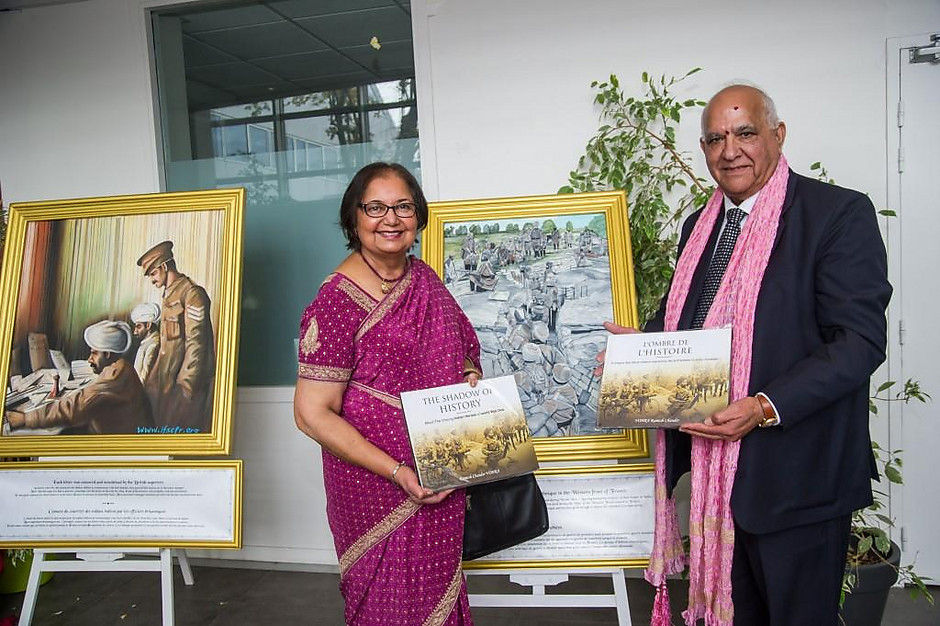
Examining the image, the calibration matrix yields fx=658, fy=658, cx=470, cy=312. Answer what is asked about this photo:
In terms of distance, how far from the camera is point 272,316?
3264 millimetres

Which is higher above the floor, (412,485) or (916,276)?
(916,276)

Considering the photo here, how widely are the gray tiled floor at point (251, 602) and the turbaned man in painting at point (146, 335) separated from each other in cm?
116

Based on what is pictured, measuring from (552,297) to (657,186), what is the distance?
781 millimetres

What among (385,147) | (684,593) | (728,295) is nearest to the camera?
(728,295)

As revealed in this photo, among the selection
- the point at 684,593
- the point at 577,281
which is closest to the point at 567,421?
the point at 577,281

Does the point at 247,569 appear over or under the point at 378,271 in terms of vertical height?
A: under

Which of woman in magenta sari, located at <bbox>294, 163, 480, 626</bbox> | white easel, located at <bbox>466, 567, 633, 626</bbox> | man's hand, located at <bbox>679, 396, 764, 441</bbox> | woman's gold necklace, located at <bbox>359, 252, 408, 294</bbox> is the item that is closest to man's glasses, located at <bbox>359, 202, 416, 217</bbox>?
woman in magenta sari, located at <bbox>294, 163, 480, 626</bbox>

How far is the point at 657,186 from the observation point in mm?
2686

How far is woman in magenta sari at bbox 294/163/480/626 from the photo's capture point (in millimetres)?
1561

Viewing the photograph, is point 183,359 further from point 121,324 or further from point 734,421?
point 734,421

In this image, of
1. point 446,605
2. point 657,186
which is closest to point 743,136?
point 657,186

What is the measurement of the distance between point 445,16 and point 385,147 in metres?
0.63

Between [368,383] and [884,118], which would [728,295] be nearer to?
[368,383]

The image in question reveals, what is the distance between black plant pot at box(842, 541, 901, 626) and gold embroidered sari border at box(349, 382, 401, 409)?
5.84 ft
